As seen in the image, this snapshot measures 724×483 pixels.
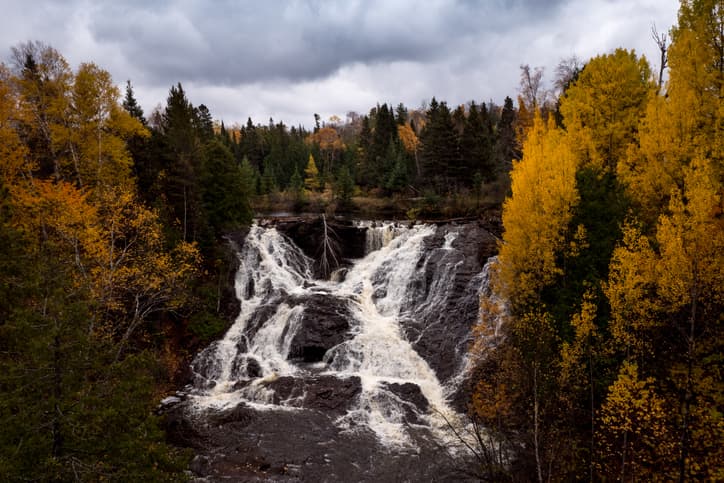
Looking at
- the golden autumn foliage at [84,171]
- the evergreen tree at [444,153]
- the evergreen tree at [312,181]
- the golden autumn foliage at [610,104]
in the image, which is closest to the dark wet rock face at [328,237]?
the golden autumn foliage at [84,171]

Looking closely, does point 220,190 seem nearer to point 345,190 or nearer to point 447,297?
point 447,297

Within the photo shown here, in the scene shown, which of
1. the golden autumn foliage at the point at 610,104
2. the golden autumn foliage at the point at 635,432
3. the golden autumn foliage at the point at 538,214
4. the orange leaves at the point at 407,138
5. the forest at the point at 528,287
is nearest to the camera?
the forest at the point at 528,287

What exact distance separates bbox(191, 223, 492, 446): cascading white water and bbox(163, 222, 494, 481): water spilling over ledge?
74 mm

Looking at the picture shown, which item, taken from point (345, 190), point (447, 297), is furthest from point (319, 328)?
point (345, 190)

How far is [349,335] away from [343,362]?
6.13 feet


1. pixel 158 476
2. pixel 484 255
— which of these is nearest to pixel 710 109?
pixel 484 255

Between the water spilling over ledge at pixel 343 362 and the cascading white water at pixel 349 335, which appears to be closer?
the water spilling over ledge at pixel 343 362

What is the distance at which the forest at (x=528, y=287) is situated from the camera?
847 centimetres

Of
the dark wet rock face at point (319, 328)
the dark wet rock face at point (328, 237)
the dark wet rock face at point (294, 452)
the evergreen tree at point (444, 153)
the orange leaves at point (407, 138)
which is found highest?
the orange leaves at point (407, 138)

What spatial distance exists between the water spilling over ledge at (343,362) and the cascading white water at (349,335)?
74 millimetres

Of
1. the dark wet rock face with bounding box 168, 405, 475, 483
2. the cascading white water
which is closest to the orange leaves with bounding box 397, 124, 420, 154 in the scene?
the cascading white water

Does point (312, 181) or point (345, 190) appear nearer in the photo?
point (345, 190)

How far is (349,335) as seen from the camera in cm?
2331

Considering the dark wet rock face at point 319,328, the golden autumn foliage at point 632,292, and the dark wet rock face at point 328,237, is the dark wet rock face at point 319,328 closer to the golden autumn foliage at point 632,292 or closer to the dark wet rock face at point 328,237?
the dark wet rock face at point 328,237
